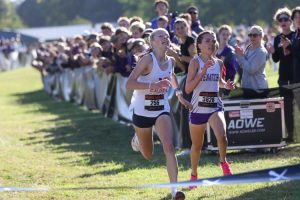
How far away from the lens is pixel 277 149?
11461mm

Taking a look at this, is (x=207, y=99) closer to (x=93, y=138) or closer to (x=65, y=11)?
(x=93, y=138)

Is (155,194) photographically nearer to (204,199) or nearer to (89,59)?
(204,199)

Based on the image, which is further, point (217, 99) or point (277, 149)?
point (277, 149)

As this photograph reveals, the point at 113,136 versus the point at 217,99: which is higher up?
the point at 217,99

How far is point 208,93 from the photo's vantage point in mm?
8797

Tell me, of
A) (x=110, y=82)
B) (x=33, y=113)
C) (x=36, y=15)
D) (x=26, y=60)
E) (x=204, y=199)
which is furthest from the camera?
(x=36, y=15)

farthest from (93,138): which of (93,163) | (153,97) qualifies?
(153,97)

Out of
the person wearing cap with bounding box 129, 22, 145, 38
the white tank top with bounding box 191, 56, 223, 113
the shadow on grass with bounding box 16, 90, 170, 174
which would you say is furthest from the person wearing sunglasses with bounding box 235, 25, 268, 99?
the person wearing cap with bounding box 129, 22, 145, 38

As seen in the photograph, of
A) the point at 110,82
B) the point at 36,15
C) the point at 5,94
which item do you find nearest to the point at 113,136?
the point at 110,82

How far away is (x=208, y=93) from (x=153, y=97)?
2.19ft

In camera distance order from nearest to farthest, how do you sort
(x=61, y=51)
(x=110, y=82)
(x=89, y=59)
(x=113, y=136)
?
1. (x=113, y=136)
2. (x=110, y=82)
3. (x=89, y=59)
4. (x=61, y=51)

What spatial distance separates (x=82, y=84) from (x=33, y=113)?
5.37 feet

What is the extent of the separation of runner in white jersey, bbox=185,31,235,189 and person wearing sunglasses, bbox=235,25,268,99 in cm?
206

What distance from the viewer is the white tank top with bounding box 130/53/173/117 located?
8516 millimetres
